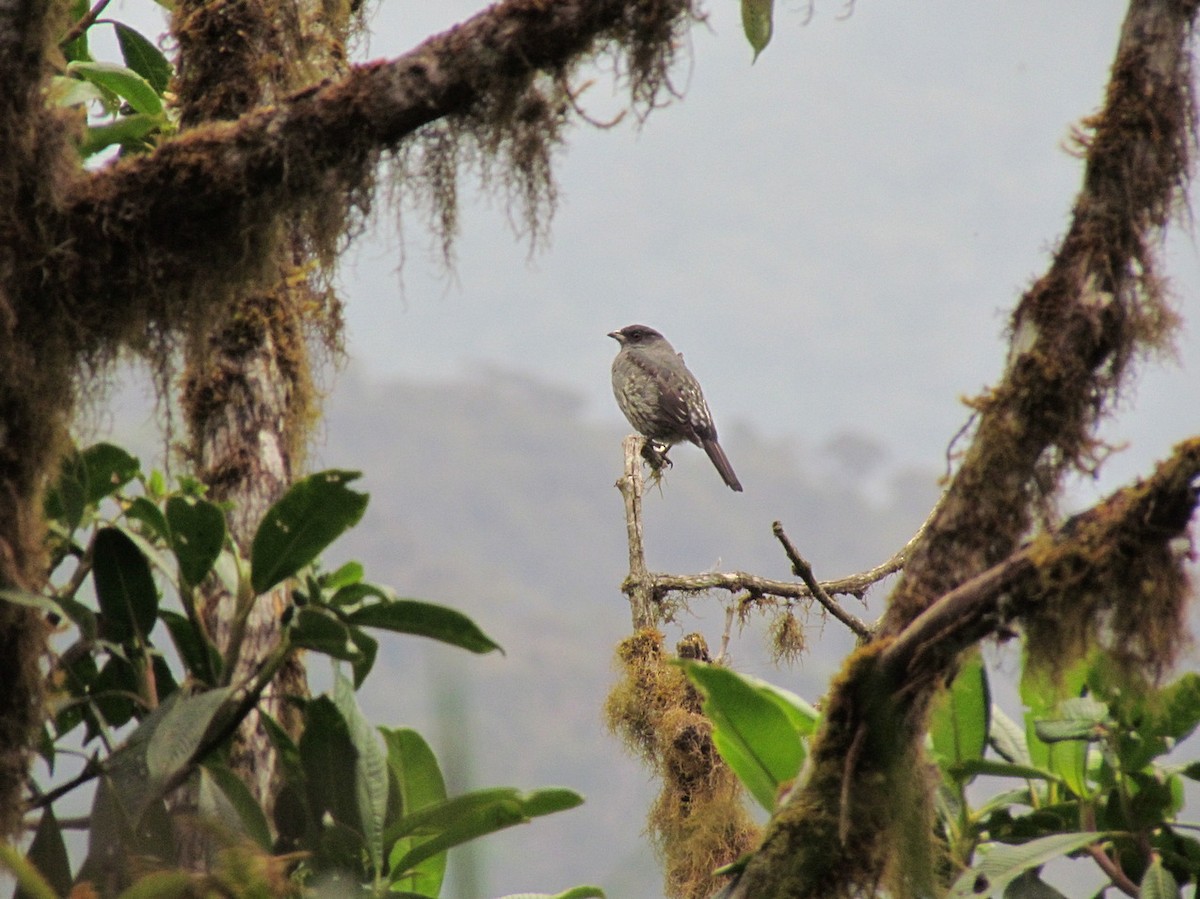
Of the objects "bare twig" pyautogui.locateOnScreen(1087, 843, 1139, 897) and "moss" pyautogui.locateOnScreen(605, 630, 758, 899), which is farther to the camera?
"moss" pyautogui.locateOnScreen(605, 630, 758, 899)

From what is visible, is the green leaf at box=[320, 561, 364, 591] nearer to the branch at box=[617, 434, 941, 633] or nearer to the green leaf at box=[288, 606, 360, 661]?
the green leaf at box=[288, 606, 360, 661]

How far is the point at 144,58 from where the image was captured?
4230mm

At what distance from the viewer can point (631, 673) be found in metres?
4.88

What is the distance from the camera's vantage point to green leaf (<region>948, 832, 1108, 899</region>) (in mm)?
2465

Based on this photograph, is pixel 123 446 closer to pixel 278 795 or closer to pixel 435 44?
pixel 278 795

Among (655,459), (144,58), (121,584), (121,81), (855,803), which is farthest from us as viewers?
(655,459)

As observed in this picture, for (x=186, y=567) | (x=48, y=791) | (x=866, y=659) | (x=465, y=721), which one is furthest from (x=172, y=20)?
(x=465, y=721)

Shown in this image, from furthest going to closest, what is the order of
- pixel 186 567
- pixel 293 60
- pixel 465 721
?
pixel 293 60, pixel 186 567, pixel 465 721

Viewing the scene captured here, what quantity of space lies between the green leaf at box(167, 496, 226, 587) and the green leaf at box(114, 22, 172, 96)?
82.2 inches

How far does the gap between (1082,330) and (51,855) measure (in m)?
1.93

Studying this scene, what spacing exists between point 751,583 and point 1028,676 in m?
2.64

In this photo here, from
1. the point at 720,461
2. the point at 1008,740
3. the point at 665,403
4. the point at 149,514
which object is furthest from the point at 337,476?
the point at 720,461

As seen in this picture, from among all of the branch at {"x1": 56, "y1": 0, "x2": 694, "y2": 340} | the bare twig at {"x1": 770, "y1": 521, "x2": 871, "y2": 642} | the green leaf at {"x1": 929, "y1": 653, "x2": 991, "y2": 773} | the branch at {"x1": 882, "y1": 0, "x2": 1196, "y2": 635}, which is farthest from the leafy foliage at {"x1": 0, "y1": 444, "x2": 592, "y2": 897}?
the bare twig at {"x1": 770, "y1": 521, "x2": 871, "y2": 642}

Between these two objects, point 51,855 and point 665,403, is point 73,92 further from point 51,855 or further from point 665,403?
point 665,403
